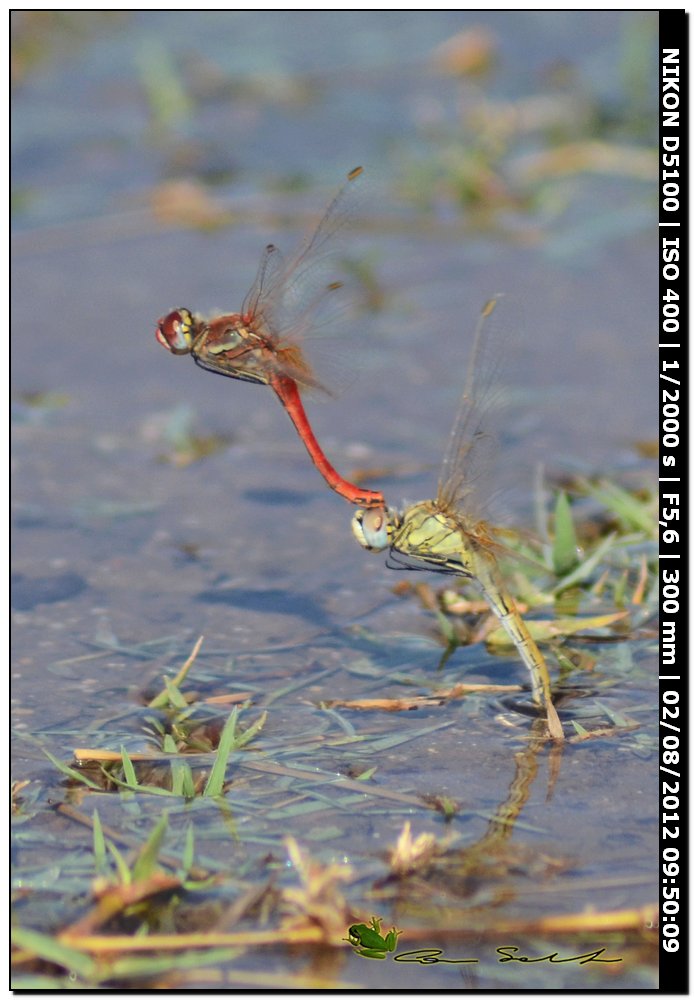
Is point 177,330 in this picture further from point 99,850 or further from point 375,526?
point 99,850

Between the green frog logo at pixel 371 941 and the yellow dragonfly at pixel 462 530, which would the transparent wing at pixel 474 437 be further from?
the green frog logo at pixel 371 941

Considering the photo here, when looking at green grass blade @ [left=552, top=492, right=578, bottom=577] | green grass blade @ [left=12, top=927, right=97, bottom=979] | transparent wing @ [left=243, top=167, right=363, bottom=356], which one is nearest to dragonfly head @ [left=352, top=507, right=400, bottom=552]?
transparent wing @ [left=243, top=167, right=363, bottom=356]

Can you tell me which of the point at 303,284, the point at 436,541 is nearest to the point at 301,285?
the point at 303,284

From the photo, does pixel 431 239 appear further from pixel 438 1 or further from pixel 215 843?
pixel 215 843
